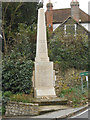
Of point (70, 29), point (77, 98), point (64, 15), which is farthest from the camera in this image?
point (64, 15)

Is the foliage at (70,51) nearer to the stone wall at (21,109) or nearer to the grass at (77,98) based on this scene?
the grass at (77,98)

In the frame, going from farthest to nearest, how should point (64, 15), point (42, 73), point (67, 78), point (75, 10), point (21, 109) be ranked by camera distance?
point (64, 15) → point (75, 10) → point (67, 78) → point (42, 73) → point (21, 109)

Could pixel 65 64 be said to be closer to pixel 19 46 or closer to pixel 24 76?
pixel 19 46

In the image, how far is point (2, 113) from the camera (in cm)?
1298

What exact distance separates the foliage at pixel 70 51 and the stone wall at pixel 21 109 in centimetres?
914

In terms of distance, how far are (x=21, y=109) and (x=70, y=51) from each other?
452 inches

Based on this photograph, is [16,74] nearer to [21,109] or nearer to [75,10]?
[21,109]

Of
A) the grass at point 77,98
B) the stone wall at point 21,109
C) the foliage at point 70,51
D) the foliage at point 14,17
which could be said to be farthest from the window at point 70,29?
the stone wall at point 21,109

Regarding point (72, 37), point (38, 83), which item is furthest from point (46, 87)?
point (72, 37)

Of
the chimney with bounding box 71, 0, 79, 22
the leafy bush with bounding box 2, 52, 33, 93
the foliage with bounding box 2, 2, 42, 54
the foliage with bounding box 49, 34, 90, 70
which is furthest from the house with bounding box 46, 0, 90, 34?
the leafy bush with bounding box 2, 52, 33, 93

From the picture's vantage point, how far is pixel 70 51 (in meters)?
23.1

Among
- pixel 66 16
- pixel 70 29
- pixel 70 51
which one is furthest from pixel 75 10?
pixel 70 51

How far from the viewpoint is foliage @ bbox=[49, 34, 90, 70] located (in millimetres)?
22328

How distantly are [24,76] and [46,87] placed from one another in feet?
5.15
